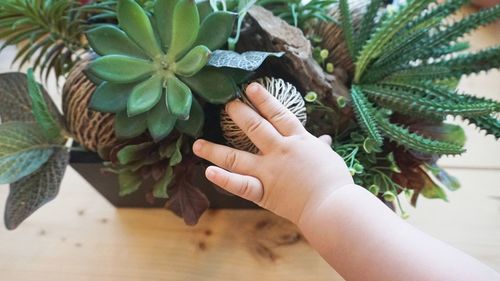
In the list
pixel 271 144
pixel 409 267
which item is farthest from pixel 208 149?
pixel 409 267

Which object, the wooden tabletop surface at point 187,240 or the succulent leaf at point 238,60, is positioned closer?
the succulent leaf at point 238,60

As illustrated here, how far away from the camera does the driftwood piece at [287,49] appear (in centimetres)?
46

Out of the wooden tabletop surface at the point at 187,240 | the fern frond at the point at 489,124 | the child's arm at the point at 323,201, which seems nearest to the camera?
the child's arm at the point at 323,201

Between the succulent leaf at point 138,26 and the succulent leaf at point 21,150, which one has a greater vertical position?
the succulent leaf at point 138,26

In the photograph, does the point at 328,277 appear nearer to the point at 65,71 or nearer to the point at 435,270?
the point at 435,270

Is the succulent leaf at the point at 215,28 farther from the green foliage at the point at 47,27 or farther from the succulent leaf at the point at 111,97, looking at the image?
the green foliage at the point at 47,27

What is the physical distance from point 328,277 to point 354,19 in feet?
0.99

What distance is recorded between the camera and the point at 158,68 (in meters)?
0.42

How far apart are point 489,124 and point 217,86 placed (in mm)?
271

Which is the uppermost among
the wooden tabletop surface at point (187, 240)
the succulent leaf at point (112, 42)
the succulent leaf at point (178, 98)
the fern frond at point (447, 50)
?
the fern frond at point (447, 50)

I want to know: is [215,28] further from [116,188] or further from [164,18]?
[116,188]

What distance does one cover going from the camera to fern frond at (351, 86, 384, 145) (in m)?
0.45

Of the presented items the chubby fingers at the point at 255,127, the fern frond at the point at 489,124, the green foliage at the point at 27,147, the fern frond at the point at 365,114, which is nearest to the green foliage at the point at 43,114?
the green foliage at the point at 27,147

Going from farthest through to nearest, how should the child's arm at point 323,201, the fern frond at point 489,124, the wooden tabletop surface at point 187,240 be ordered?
the wooden tabletop surface at point 187,240 → the fern frond at point 489,124 → the child's arm at point 323,201
